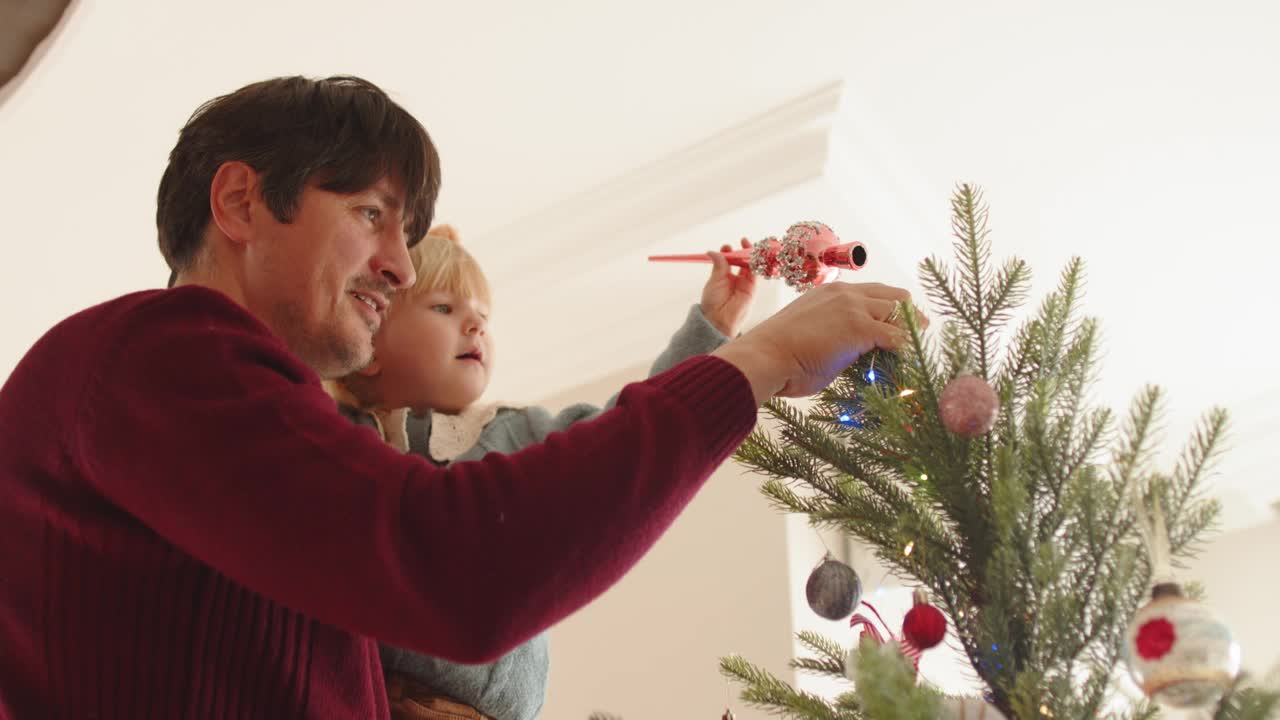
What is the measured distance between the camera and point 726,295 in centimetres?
151

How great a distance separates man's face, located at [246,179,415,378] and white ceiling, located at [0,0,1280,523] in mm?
1342

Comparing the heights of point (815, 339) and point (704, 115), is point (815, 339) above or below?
below

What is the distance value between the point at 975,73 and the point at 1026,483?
1.82 metres

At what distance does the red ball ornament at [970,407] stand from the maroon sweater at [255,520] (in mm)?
128

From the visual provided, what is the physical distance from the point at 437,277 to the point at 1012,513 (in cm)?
125

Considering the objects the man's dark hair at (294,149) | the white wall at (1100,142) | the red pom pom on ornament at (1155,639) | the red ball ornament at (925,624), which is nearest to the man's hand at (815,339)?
the red ball ornament at (925,624)

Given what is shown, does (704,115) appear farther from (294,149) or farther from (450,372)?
(294,149)

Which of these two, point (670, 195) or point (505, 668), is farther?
point (670, 195)

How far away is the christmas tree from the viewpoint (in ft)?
2.18

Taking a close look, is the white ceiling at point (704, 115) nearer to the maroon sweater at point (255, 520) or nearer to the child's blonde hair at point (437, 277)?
the child's blonde hair at point (437, 277)

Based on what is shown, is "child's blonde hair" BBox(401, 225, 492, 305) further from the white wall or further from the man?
the white wall

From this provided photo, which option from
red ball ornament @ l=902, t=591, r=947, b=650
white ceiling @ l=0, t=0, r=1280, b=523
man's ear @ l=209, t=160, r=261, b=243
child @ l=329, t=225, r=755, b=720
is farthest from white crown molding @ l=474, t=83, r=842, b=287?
red ball ornament @ l=902, t=591, r=947, b=650

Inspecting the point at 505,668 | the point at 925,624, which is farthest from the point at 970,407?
the point at 505,668

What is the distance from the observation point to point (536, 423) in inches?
69.9
